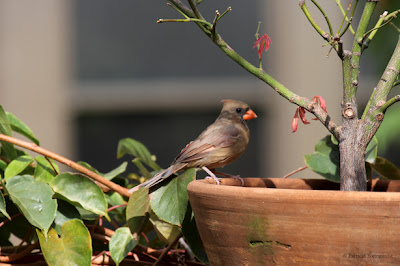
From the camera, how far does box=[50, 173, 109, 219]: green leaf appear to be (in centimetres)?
96

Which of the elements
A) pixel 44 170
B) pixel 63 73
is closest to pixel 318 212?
pixel 44 170

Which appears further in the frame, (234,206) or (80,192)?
(80,192)

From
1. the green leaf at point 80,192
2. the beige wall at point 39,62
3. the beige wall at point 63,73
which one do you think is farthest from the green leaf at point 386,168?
the beige wall at point 39,62

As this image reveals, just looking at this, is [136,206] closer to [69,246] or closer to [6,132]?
[69,246]

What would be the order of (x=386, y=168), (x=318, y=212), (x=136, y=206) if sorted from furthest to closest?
(x=386, y=168), (x=136, y=206), (x=318, y=212)

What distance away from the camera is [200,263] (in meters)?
0.99

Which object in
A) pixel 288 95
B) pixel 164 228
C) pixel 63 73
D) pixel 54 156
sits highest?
Result: pixel 288 95

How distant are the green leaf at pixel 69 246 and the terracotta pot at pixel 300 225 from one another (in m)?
0.20

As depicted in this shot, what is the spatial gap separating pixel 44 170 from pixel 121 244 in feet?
0.63

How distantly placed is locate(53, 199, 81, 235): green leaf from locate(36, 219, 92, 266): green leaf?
44 millimetres

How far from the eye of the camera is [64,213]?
3.17ft

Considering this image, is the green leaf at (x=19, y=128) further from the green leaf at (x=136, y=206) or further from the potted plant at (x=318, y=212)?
the potted plant at (x=318, y=212)

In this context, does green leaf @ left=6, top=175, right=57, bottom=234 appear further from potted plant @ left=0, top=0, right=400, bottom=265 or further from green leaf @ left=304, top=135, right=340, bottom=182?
green leaf @ left=304, top=135, right=340, bottom=182

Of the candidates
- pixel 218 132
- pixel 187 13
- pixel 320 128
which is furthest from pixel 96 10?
pixel 187 13
